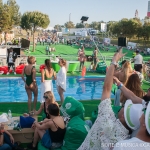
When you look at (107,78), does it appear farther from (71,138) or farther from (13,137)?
(13,137)

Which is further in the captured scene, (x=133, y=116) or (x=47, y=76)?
(x=47, y=76)

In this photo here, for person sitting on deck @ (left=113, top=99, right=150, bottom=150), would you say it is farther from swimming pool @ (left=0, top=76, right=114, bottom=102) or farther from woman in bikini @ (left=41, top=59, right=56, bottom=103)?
swimming pool @ (left=0, top=76, right=114, bottom=102)

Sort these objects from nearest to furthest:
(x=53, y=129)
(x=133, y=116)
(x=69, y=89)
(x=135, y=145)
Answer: (x=135, y=145) → (x=133, y=116) → (x=53, y=129) → (x=69, y=89)

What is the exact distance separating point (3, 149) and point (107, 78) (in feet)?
7.65

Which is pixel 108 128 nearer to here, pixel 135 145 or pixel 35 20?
pixel 135 145

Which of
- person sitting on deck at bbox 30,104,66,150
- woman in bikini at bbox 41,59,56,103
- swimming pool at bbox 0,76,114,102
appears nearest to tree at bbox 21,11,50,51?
swimming pool at bbox 0,76,114,102

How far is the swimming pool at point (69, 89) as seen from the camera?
9.11 m

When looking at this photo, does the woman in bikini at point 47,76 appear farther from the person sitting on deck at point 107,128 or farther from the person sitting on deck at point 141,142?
the person sitting on deck at point 141,142

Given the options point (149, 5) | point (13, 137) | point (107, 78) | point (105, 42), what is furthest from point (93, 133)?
point (105, 42)

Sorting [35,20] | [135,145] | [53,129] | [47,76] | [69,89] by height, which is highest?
[35,20]

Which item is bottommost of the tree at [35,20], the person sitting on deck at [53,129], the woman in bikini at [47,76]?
the person sitting on deck at [53,129]

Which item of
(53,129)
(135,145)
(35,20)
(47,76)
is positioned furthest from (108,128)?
(35,20)

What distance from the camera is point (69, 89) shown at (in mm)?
10562

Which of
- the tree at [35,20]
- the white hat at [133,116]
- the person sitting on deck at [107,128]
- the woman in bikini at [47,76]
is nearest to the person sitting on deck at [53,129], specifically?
the person sitting on deck at [107,128]
